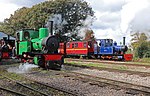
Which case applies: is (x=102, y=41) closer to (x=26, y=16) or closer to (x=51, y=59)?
(x=51, y=59)

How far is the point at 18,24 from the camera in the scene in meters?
56.7

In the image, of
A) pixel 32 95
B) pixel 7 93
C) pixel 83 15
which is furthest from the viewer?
pixel 83 15

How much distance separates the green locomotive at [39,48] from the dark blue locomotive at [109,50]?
48.6ft

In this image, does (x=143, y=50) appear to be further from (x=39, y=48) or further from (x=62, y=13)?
(x=39, y=48)

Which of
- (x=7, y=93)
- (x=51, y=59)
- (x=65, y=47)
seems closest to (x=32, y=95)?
(x=7, y=93)

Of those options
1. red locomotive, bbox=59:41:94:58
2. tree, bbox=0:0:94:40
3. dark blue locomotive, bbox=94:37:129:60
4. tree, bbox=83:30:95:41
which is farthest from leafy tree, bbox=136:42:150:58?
tree, bbox=83:30:95:41

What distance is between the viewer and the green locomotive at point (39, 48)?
51.7 ft

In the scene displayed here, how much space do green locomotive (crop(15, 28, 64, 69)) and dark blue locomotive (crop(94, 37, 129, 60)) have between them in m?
14.8

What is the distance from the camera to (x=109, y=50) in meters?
31.5

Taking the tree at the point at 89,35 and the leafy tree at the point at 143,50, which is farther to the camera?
the tree at the point at 89,35

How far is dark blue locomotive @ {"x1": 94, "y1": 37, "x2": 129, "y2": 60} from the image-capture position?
30.7 m

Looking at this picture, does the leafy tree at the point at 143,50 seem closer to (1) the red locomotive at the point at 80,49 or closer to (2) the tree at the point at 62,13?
(1) the red locomotive at the point at 80,49

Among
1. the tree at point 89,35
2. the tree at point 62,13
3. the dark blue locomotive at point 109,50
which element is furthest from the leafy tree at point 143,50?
the tree at point 89,35

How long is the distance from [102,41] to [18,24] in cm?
2865
